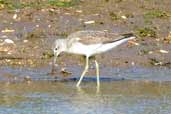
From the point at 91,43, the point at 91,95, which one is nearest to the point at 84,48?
the point at 91,43

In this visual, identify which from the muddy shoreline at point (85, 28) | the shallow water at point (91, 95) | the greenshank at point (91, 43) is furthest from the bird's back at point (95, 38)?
the muddy shoreline at point (85, 28)

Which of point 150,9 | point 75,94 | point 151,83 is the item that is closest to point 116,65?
point 151,83

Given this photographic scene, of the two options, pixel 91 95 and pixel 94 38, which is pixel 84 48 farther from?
pixel 91 95

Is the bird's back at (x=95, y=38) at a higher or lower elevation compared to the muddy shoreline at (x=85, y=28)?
higher

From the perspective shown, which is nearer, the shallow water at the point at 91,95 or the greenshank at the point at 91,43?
the shallow water at the point at 91,95

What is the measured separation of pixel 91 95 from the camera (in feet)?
34.4

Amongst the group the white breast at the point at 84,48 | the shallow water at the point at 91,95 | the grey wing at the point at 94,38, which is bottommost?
the shallow water at the point at 91,95

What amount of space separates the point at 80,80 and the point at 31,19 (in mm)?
3360

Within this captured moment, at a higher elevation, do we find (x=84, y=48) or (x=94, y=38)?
(x=94, y=38)

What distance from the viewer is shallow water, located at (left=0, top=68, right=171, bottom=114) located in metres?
9.51

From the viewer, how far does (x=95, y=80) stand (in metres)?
11.6

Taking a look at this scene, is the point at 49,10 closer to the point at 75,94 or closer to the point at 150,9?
the point at 150,9

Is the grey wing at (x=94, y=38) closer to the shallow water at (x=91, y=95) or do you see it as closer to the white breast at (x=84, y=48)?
the white breast at (x=84, y=48)

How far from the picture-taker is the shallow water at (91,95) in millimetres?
9509
